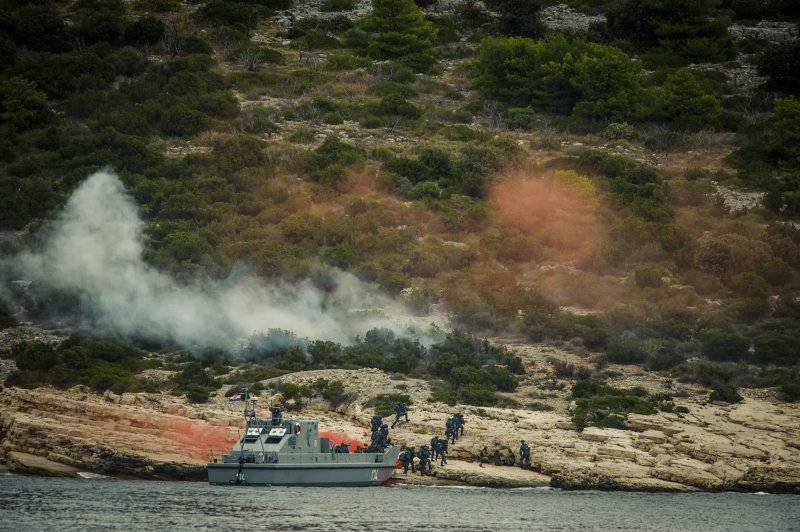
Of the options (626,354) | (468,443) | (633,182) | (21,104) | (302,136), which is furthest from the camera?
(21,104)

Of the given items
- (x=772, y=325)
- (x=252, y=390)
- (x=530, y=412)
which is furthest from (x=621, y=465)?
(x=772, y=325)

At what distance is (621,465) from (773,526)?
33.3 ft

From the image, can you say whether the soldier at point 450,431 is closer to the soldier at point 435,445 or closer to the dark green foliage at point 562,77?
the soldier at point 435,445

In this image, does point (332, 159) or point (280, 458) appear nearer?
point (280, 458)

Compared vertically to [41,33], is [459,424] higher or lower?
lower

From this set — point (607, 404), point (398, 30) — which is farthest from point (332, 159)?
point (607, 404)

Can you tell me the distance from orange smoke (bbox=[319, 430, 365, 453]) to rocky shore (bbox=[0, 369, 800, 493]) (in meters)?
1.10

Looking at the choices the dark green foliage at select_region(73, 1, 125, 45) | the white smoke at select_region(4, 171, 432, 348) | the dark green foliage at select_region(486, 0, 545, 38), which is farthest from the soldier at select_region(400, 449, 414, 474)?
the dark green foliage at select_region(486, 0, 545, 38)

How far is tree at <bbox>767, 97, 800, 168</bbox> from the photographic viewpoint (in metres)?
125

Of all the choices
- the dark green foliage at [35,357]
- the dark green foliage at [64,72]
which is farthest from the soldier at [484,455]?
the dark green foliage at [64,72]

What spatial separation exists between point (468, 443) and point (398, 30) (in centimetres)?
8793

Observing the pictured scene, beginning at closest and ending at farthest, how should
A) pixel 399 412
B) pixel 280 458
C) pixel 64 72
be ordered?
pixel 280 458, pixel 399 412, pixel 64 72

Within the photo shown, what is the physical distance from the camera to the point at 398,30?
490ft

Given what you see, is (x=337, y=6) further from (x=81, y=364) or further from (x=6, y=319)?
(x=81, y=364)
